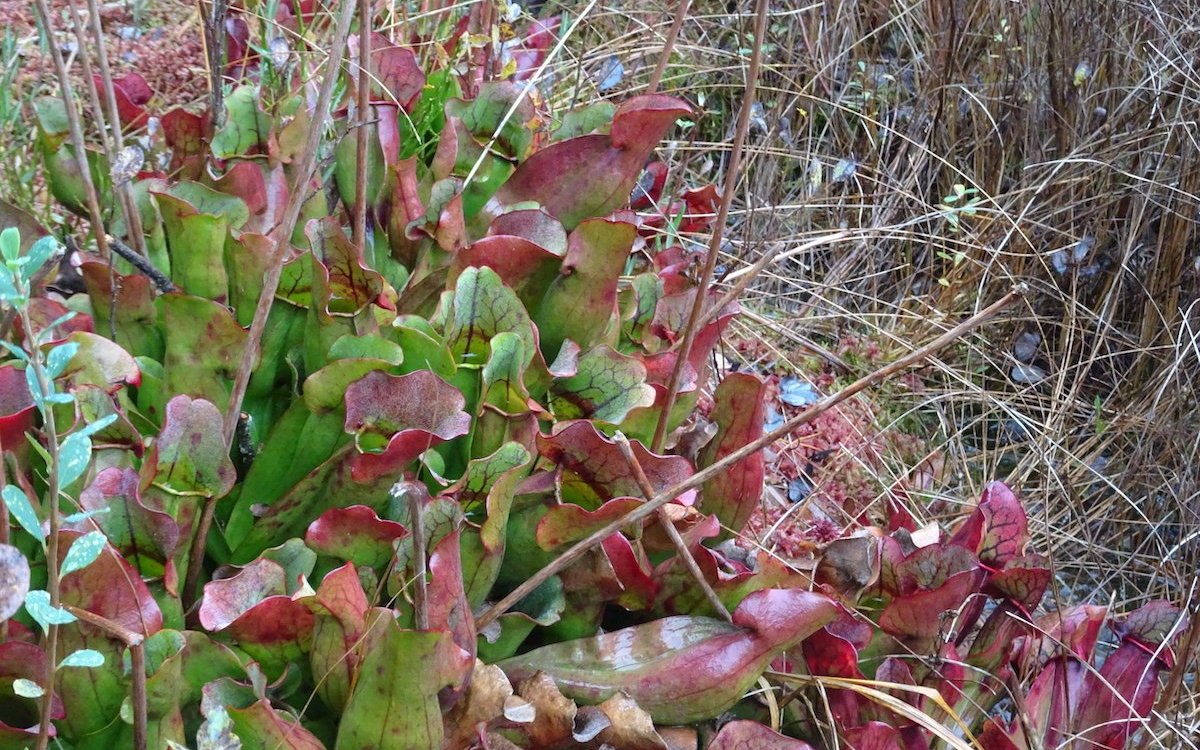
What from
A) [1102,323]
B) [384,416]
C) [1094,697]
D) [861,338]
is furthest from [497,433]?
[1102,323]

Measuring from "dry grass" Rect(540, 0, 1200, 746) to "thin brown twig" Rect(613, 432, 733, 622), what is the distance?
941 millimetres

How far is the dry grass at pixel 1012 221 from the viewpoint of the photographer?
2115 millimetres

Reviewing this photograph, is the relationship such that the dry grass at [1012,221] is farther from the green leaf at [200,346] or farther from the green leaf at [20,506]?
the green leaf at [20,506]

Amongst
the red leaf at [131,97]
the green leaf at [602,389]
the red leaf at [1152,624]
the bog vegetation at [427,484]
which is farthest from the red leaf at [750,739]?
the red leaf at [131,97]

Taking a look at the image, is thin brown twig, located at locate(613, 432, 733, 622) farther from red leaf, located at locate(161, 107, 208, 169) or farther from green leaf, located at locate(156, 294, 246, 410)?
red leaf, located at locate(161, 107, 208, 169)

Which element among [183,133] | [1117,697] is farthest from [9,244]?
[1117,697]

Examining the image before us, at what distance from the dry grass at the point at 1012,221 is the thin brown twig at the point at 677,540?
941 millimetres

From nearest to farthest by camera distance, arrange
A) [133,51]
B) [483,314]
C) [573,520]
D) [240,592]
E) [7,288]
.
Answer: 1. [7,288]
2. [240,592]
3. [573,520]
4. [483,314]
5. [133,51]

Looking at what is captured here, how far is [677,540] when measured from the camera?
38.9 inches

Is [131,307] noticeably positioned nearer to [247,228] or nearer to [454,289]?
[247,228]

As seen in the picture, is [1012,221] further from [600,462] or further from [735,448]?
[600,462]

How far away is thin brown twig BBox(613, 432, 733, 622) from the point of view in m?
0.94

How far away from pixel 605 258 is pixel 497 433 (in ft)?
0.86

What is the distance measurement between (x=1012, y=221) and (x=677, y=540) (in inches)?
60.5
